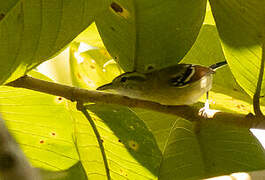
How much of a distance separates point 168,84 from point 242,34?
559 mm

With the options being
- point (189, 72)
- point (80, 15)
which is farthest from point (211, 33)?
point (80, 15)

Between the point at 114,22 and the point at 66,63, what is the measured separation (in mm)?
850

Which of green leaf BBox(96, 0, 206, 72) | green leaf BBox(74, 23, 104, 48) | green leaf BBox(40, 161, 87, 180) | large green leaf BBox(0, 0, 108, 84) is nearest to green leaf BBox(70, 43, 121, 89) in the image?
green leaf BBox(74, 23, 104, 48)

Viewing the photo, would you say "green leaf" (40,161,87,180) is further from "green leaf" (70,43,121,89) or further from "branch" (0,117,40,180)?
"branch" (0,117,40,180)

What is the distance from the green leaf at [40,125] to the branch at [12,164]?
0.86m

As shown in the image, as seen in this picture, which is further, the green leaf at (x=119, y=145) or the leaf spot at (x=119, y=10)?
the green leaf at (x=119, y=145)

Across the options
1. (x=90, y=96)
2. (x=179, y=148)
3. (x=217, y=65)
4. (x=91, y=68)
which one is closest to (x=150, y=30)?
(x=90, y=96)

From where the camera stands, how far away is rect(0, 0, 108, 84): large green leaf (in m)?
0.99

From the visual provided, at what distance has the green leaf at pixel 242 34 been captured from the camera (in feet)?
3.36

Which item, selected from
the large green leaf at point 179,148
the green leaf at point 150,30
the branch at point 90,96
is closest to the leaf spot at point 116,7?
the green leaf at point 150,30

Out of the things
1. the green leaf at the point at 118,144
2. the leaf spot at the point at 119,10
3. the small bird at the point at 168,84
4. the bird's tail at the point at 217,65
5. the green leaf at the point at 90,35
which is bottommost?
the green leaf at the point at 118,144

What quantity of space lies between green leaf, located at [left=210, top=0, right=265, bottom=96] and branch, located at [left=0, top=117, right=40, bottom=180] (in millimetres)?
680

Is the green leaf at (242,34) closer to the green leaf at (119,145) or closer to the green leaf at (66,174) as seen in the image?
the green leaf at (119,145)

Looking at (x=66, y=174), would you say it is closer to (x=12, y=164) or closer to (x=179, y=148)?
(x=179, y=148)
